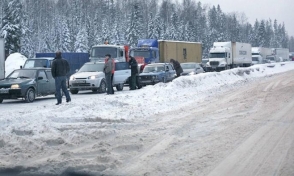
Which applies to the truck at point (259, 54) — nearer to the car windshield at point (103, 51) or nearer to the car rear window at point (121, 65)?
the car windshield at point (103, 51)

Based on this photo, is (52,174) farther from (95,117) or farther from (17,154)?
(95,117)

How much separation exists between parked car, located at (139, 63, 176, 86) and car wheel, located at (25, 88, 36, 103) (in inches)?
357

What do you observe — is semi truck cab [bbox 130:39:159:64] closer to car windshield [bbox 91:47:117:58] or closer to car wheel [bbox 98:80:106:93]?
car windshield [bbox 91:47:117:58]

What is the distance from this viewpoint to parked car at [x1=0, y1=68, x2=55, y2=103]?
20109 mm

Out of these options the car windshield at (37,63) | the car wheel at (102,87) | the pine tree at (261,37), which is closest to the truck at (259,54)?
the pine tree at (261,37)

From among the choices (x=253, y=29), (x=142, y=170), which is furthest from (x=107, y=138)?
(x=253, y=29)

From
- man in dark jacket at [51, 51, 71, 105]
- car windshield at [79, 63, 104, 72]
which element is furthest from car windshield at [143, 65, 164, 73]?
man in dark jacket at [51, 51, 71, 105]

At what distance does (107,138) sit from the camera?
10570 millimetres

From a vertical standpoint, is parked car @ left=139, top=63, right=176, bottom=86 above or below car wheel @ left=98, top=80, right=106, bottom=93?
above

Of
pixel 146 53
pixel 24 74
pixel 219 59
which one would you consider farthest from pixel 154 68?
pixel 219 59

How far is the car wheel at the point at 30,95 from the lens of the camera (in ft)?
67.2

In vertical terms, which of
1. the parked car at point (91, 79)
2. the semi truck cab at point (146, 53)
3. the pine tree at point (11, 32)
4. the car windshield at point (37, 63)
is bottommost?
the parked car at point (91, 79)

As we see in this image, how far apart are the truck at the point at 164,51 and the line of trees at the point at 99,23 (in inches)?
1041

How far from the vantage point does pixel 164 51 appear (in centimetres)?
4353
